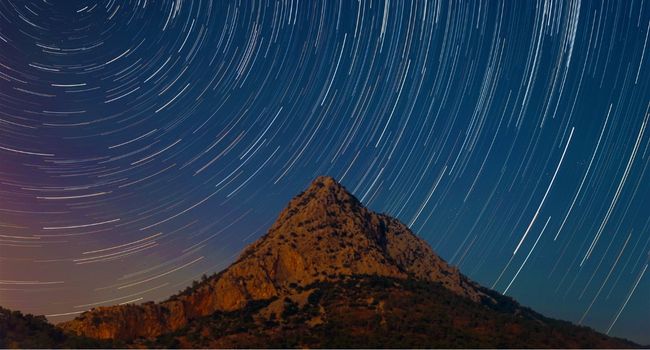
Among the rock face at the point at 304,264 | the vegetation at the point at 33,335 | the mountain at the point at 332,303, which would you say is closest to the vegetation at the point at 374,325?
the mountain at the point at 332,303

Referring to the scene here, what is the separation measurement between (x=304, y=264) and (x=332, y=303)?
46.4 ft

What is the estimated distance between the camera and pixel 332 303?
7575 centimetres

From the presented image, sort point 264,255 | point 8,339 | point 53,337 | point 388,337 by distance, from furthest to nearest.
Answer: point 264,255 → point 388,337 → point 53,337 → point 8,339

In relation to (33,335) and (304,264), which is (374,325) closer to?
(304,264)

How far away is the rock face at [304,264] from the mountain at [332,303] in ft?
0.55

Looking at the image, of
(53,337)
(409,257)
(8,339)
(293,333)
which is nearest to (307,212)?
(409,257)

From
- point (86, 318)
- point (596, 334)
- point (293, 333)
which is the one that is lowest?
point (86, 318)

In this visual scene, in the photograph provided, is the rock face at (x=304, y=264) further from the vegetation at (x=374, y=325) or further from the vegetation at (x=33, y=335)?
the vegetation at (x=33, y=335)

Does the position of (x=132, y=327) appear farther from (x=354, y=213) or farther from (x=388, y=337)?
(x=354, y=213)

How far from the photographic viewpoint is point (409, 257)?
101m

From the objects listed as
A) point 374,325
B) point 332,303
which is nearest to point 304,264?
point 332,303

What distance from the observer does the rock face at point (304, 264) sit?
75250 millimetres

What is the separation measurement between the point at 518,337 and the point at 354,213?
38384mm

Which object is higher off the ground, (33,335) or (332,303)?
(332,303)
